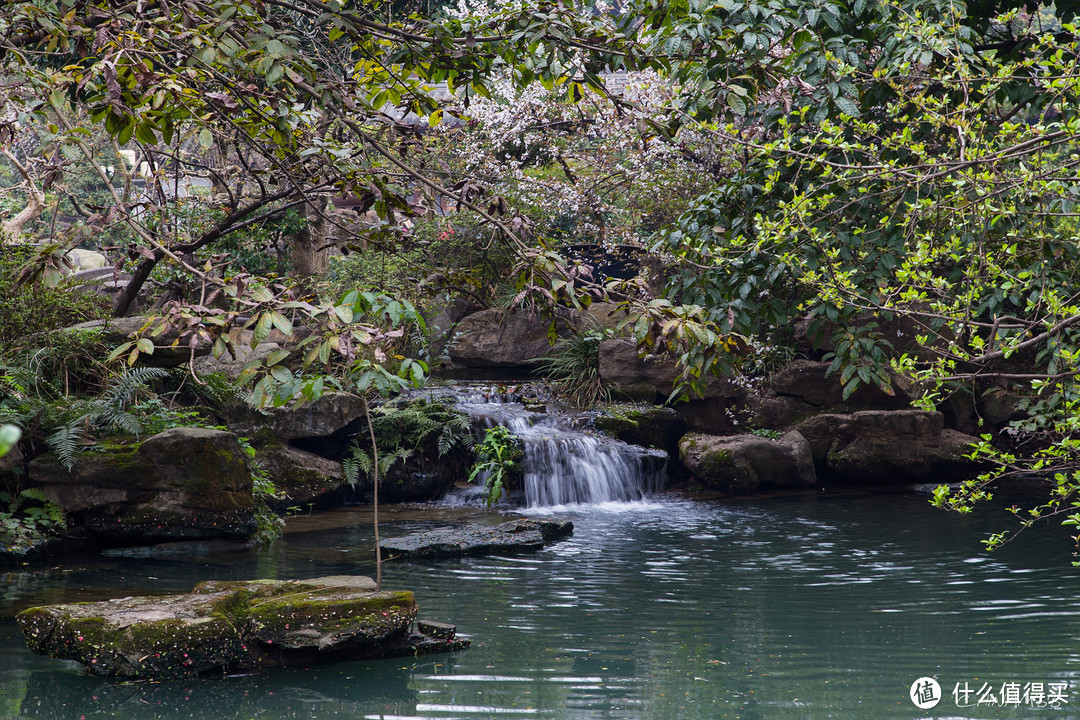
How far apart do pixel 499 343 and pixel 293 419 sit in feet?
18.7

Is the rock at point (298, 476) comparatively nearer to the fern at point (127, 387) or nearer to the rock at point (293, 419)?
the rock at point (293, 419)

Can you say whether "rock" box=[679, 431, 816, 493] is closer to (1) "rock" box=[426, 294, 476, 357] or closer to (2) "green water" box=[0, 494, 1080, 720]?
(2) "green water" box=[0, 494, 1080, 720]

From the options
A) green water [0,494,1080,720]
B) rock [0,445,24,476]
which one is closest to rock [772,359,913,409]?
green water [0,494,1080,720]

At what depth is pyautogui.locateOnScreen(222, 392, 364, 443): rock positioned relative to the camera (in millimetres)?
11539

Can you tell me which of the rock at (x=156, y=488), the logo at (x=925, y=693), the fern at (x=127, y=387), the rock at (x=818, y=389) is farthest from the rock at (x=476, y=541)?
the rock at (x=818, y=389)

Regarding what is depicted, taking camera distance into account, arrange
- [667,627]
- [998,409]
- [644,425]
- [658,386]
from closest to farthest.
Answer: [667,627], [644,425], [998,409], [658,386]

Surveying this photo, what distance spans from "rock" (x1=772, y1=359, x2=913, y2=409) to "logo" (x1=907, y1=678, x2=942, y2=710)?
935 cm

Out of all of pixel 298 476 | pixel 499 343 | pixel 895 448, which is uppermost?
pixel 499 343

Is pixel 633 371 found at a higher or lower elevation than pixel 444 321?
lower

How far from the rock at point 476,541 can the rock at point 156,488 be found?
5.26 feet

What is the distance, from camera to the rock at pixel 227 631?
5.05 meters

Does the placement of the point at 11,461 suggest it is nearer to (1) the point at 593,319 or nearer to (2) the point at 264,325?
(2) the point at 264,325

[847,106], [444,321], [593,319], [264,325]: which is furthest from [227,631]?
[444,321]

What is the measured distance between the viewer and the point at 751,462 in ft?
41.1
